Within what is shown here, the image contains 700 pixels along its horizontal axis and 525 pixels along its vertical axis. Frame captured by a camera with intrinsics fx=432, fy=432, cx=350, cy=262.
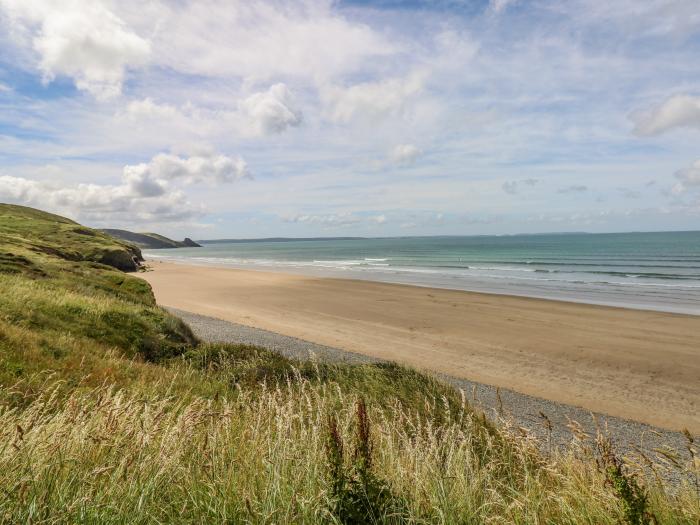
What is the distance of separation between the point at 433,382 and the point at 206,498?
7792 millimetres

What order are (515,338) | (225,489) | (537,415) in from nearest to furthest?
(225,489) → (537,415) → (515,338)

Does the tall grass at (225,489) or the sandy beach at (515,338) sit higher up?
the tall grass at (225,489)

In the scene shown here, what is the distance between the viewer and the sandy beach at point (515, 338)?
1285cm

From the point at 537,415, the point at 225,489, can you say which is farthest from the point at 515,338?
the point at 225,489

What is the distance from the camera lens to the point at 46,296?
39.6ft

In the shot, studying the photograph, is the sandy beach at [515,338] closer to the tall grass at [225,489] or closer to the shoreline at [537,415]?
the shoreline at [537,415]

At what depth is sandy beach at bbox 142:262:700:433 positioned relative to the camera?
1285 cm

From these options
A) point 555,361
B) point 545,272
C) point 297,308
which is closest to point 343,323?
point 297,308

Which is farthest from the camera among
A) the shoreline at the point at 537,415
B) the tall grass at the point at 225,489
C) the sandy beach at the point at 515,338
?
the sandy beach at the point at 515,338

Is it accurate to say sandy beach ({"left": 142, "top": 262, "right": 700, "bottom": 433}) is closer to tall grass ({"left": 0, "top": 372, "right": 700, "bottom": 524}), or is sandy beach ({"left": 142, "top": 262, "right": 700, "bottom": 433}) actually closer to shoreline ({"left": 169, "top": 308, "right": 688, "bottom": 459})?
shoreline ({"left": 169, "top": 308, "right": 688, "bottom": 459})

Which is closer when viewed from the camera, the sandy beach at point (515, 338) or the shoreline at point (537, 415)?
the shoreline at point (537, 415)

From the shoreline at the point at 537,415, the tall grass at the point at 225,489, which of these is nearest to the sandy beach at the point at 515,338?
the shoreline at the point at 537,415

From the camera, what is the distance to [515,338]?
19.6 meters

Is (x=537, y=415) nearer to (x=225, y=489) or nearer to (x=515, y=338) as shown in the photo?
(x=225, y=489)
